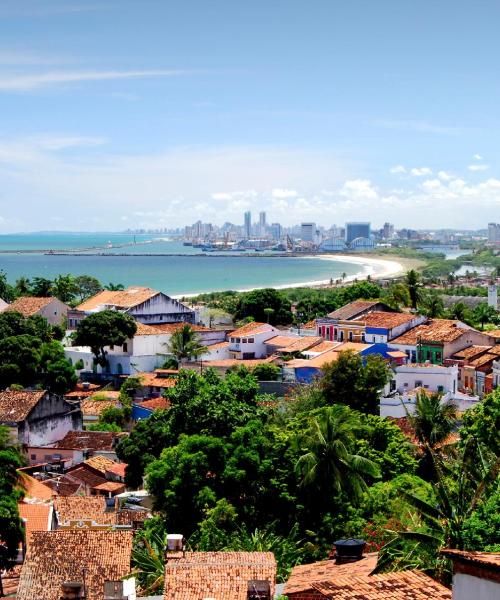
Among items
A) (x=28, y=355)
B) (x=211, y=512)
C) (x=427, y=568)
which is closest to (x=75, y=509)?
(x=211, y=512)

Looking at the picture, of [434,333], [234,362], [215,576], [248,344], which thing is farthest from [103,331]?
[215,576]

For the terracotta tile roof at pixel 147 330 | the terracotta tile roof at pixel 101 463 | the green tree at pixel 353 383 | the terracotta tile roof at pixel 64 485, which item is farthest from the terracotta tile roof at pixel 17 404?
the terracotta tile roof at pixel 147 330

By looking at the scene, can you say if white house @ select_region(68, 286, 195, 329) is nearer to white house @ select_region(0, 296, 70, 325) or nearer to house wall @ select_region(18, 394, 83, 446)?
white house @ select_region(0, 296, 70, 325)

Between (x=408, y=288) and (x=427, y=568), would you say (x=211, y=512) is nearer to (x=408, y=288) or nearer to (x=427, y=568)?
(x=427, y=568)

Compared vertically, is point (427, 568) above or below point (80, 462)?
above

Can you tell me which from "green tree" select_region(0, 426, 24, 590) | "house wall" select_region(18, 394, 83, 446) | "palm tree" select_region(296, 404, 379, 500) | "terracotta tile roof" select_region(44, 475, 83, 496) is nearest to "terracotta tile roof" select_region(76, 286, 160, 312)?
"house wall" select_region(18, 394, 83, 446)

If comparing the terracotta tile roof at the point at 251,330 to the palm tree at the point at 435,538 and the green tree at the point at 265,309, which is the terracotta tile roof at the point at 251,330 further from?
the palm tree at the point at 435,538
